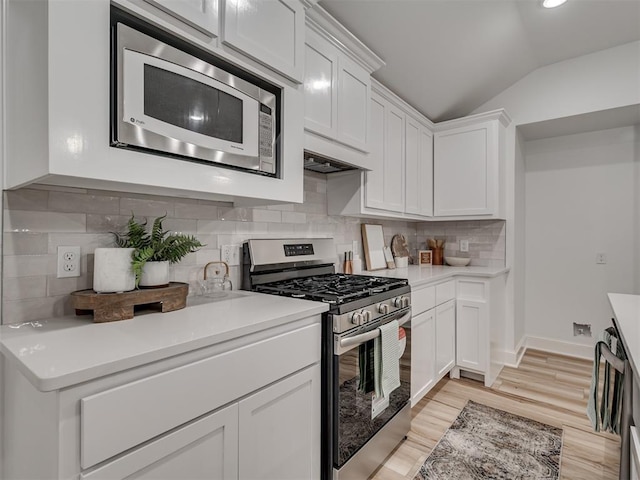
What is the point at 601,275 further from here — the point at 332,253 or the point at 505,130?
the point at 332,253

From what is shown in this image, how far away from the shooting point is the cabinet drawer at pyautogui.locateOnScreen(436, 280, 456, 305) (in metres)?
2.62

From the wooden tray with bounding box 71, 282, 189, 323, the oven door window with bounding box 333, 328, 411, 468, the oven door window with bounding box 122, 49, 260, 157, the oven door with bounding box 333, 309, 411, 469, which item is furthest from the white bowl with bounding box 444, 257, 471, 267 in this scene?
the wooden tray with bounding box 71, 282, 189, 323

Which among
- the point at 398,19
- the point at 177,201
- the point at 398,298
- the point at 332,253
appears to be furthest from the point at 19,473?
the point at 398,19

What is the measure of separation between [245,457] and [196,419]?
0.86ft

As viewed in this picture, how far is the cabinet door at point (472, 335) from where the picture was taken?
2.82 meters

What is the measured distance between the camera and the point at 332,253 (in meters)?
2.40

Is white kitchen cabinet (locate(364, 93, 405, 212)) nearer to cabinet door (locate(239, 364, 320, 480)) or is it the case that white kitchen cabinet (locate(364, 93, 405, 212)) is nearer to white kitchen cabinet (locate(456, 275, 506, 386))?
white kitchen cabinet (locate(456, 275, 506, 386))

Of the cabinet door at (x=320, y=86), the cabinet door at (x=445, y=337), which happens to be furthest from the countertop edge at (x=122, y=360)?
the cabinet door at (x=445, y=337)

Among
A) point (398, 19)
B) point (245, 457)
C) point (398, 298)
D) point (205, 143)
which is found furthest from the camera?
point (398, 19)

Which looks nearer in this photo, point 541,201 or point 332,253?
point 332,253

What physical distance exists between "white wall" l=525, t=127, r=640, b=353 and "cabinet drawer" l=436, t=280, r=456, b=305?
151cm

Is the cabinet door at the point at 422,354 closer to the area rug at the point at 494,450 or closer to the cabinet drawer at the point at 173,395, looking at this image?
the area rug at the point at 494,450

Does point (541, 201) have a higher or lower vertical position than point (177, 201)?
higher

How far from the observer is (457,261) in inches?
133
